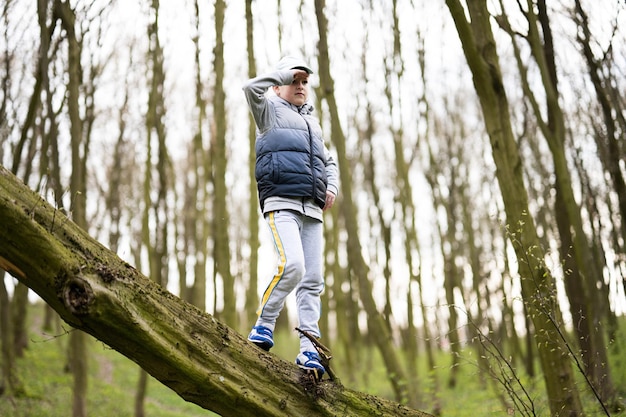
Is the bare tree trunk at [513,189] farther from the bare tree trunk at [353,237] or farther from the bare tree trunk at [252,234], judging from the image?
the bare tree trunk at [252,234]

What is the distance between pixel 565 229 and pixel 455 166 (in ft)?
31.0

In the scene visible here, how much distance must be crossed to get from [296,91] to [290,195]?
820mm

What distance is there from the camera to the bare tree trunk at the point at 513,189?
194 inches

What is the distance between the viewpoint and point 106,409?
406 inches

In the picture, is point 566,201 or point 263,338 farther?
point 566,201

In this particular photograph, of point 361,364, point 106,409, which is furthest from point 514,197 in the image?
point 361,364

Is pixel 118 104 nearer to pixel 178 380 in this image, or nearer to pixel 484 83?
pixel 484 83

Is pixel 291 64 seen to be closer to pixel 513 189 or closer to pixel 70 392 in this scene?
pixel 513 189

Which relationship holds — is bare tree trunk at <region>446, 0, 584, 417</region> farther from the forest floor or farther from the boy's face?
the boy's face

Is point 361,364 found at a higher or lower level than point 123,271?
higher

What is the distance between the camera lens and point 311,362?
4043mm

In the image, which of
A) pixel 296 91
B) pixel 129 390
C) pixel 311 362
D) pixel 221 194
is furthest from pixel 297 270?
pixel 129 390

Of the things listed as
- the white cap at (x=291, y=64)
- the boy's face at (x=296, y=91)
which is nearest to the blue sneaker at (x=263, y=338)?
the boy's face at (x=296, y=91)

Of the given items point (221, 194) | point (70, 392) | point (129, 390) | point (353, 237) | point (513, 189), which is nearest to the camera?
point (513, 189)
